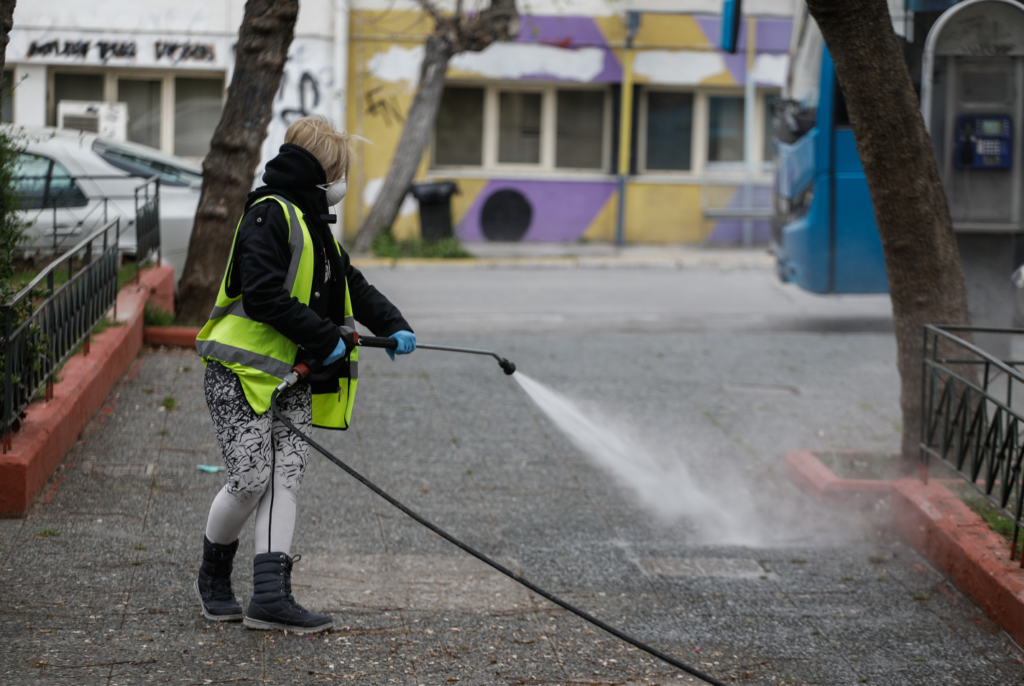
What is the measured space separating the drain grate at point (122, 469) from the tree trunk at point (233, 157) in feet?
9.59

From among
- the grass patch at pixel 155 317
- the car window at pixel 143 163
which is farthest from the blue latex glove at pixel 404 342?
the car window at pixel 143 163

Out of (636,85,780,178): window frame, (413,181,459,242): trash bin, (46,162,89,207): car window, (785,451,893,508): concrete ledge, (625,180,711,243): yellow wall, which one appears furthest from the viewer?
(636,85,780,178): window frame

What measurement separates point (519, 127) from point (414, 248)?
3954 mm

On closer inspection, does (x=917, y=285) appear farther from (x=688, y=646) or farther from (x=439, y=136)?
(x=439, y=136)

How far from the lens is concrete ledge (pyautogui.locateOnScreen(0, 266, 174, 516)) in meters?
4.73

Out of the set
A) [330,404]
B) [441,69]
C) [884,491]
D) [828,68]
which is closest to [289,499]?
[330,404]

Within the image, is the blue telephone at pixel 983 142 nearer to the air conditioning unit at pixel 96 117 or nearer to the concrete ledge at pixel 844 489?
the concrete ledge at pixel 844 489

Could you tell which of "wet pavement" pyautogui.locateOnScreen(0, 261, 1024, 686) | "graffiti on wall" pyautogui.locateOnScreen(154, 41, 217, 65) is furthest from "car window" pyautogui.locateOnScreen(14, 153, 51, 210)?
"graffiti on wall" pyautogui.locateOnScreen(154, 41, 217, 65)

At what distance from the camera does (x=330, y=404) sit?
4125 mm

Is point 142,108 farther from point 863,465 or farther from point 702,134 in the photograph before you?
point 863,465

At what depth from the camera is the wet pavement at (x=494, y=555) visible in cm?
393

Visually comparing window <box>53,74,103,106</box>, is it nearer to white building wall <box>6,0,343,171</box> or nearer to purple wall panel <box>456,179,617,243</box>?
white building wall <box>6,0,343,171</box>

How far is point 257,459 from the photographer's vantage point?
385 centimetres

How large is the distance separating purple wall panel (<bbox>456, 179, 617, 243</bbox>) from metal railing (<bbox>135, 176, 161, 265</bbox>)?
10239mm
